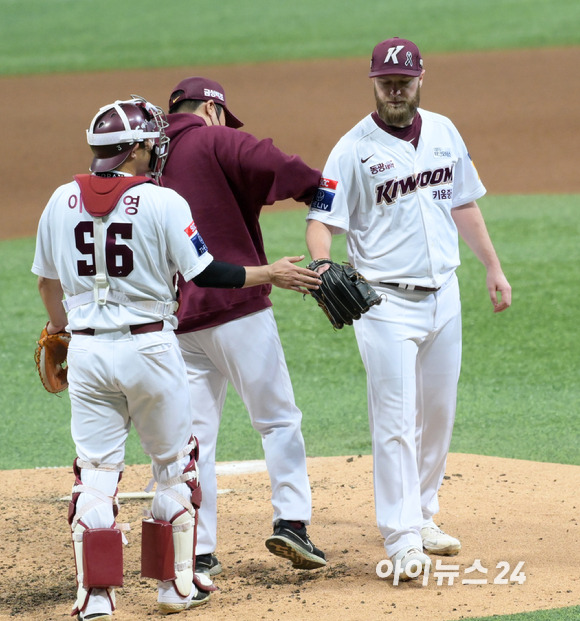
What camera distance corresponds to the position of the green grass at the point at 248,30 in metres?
25.1

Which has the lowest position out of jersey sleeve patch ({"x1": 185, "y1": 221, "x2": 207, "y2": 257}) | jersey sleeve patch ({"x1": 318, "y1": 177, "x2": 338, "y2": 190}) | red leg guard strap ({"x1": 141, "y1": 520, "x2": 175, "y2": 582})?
red leg guard strap ({"x1": 141, "y1": 520, "x2": 175, "y2": 582})

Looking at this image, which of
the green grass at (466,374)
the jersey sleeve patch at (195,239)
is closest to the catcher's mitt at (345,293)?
the jersey sleeve patch at (195,239)

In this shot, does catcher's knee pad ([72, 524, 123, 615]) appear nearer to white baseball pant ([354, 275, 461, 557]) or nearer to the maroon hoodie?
the maroon hoodie

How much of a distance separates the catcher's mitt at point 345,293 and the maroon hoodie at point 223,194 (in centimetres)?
36

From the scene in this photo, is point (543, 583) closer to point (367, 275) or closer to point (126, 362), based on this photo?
point (367, 275)

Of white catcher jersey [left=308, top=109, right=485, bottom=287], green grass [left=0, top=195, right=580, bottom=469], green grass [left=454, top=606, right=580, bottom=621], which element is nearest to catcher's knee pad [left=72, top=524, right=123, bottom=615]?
green grass [left=454, top=606, right=580, bottom=621]

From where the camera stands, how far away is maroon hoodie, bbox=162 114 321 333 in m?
4.29

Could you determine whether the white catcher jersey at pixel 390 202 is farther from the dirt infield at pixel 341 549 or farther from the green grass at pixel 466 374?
the green grass at pixel 466 374

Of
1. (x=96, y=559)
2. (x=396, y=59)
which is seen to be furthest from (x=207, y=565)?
(x=396, y=59)

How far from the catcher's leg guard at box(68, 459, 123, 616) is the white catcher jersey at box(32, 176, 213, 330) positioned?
56 cm

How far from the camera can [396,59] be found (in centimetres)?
425

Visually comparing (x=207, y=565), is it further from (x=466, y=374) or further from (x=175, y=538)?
(x=466, y=374)

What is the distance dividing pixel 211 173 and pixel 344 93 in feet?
58.2

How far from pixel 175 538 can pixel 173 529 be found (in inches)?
1.4
